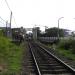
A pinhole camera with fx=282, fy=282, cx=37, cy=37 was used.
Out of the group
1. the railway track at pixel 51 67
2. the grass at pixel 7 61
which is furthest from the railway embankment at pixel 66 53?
the grass at pixel 7 61

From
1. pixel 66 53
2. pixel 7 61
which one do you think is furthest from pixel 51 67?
pixel 66 53

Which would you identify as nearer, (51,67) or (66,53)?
(51,67)

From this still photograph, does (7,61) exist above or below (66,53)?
above

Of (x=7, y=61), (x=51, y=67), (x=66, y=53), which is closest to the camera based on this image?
(x=51, y=67)

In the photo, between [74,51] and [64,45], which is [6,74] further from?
[64,45]

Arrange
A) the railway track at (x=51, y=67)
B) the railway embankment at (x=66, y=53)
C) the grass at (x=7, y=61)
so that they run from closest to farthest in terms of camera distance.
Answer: the railway track at (x=51, y=67), the grass at (x=7, y=61), the railway embankment at (x=66, y=53)

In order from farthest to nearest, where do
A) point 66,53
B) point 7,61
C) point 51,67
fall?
point 66,53 < point 7,61 < point 51,67

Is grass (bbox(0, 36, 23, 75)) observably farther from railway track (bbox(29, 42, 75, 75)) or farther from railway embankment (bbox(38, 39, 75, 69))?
railway embankment (bbox(38, 39, 75, 69))

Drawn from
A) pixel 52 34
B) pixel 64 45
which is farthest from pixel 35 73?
pixel 52 34

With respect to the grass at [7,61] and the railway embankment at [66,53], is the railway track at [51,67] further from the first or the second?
the grass at [7,61]

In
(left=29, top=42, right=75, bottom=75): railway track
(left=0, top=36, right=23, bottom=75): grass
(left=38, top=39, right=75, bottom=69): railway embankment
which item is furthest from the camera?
(left=38, top=39, right=75, bottom=69): railway embankment

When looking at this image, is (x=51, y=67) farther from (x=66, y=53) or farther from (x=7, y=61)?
(x=66, y=53)

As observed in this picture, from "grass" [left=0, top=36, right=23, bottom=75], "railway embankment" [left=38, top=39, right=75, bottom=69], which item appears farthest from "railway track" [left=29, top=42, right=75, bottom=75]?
"grass" [left=0, top=36, right=23, bottom=75]

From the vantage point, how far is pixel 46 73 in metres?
14.3
